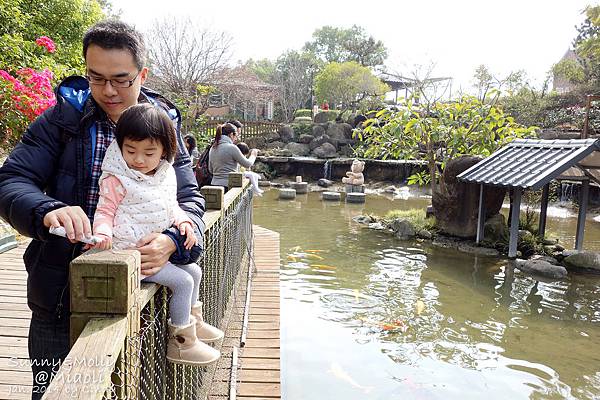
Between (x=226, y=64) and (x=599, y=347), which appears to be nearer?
(x=599, y=347)

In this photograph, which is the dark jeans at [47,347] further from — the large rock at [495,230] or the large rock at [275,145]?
the large rock at [275,145]

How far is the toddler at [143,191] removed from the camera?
1.47m

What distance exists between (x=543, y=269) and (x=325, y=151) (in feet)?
54.3

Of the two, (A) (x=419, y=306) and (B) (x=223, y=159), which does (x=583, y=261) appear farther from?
(B) (x=223, y=159)

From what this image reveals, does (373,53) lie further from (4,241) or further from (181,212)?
(181,212)

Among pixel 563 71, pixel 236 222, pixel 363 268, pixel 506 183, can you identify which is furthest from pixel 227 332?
pixel 563 71

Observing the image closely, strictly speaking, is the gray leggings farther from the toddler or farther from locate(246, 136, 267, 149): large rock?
locate(246, 136, 267, 149): large rock

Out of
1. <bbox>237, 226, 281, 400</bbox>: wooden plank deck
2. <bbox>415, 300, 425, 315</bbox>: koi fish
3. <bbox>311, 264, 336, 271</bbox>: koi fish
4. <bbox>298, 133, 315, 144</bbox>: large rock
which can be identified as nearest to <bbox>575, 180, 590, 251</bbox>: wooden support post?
<bbox>415, 300, 425, 315</bbox>: koi fish

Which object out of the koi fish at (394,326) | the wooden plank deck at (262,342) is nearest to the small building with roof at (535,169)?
the koi fish at (394,326)

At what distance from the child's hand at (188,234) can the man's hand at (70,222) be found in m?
0.30

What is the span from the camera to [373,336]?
560 cm

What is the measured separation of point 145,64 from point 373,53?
38.7 metres

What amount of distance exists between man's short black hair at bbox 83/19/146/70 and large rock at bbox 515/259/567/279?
8074mm

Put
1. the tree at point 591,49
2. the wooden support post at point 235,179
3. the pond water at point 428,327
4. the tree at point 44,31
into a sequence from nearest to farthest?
the pond water at point 428,327 < the wooden support post at point 235,179 < the tree at point 44,31 < the tree at point 591,49
